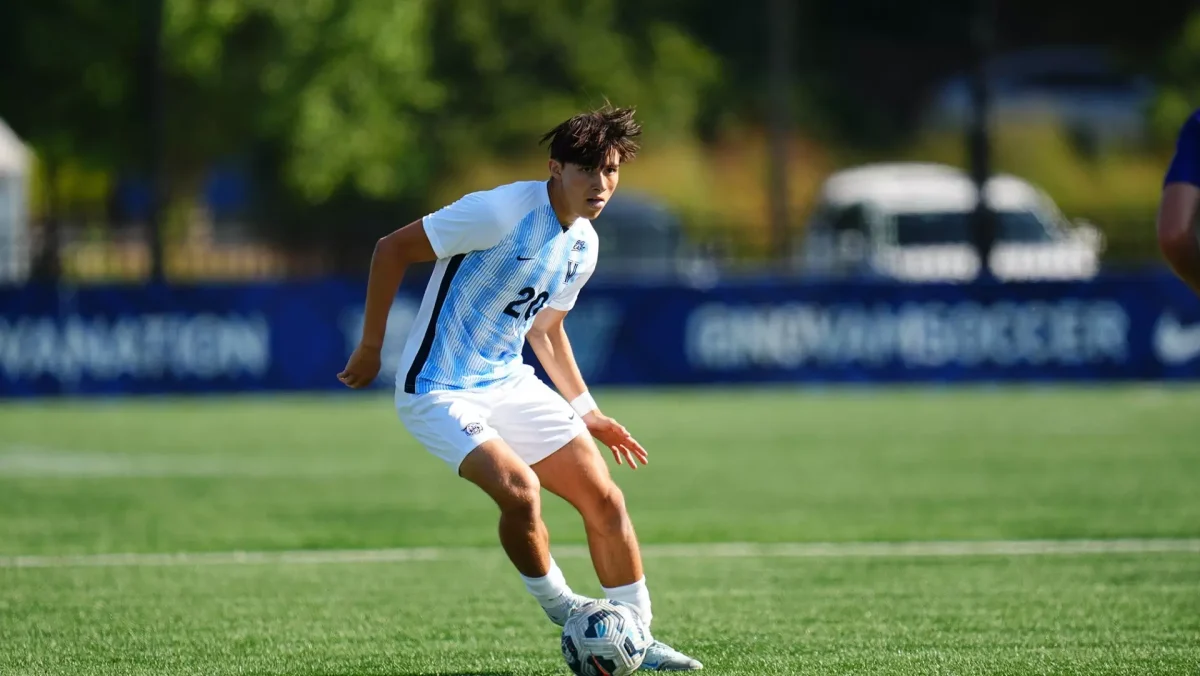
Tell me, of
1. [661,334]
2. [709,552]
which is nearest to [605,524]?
[709,552]

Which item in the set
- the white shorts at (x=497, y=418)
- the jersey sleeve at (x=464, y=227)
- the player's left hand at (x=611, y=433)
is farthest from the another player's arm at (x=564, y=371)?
the jersey sleeve at (x=464, y=227)

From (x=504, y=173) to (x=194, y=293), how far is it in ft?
62.4

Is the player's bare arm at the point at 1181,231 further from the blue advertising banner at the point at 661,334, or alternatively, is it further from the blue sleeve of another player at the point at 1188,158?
the blue advertising banner at the point at 661,334

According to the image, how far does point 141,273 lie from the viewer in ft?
93.8

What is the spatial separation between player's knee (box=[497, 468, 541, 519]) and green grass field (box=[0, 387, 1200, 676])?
0.69 m

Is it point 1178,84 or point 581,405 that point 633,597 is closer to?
point 581,405

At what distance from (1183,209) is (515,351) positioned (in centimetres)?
254

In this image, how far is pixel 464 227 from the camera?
6293 millimetres

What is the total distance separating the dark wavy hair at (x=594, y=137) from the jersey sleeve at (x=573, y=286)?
48cm

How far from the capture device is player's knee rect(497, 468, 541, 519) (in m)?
6.20

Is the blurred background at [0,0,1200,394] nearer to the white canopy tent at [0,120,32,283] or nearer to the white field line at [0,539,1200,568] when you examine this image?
the white canopy tent at [0,120,32,283]

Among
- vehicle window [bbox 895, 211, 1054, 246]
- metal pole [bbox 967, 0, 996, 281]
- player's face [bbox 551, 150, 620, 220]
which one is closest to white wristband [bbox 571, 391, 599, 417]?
player's face [bbox 551, 150, 620, 220]

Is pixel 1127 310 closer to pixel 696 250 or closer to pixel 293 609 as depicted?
pixel 696 250

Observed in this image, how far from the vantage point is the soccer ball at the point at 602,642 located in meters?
6.22
